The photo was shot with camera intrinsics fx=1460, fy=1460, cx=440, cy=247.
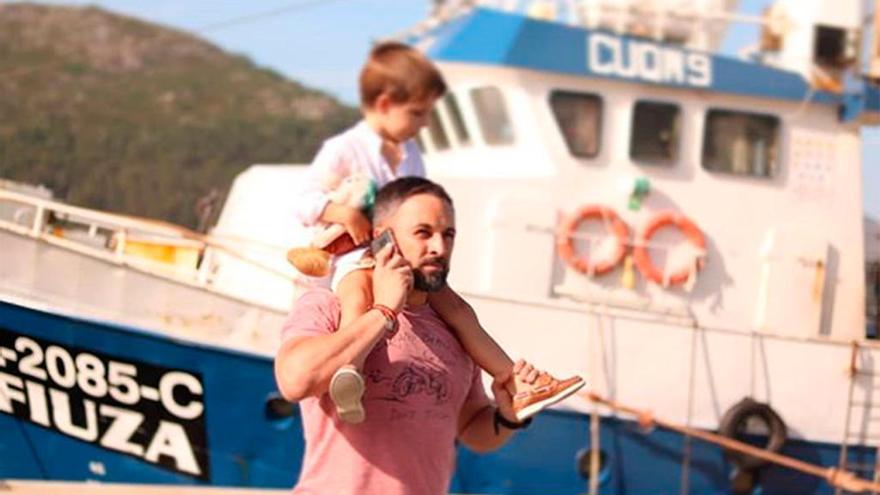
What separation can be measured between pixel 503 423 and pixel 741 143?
19.9 feet

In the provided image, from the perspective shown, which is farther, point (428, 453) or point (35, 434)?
point (35, 434)

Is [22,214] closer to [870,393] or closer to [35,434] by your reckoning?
[35,434]

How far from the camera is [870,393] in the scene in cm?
812

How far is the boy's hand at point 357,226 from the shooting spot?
3383 millimetres

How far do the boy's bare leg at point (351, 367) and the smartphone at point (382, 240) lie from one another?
62 mm

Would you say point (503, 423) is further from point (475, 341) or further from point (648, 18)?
point (648, 18)

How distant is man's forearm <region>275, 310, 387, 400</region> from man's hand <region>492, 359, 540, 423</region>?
35cm

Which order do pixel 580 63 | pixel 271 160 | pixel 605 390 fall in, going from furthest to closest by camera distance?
pixel 271 160
pixel 580 63
pixel 605 390

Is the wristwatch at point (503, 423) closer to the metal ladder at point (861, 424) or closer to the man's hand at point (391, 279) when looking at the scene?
the man's hand at point (391, 279)

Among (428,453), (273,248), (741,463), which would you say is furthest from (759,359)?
(428,453)

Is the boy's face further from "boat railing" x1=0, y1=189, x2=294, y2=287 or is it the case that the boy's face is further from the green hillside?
the green hillside

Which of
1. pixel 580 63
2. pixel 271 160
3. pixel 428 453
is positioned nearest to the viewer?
pixel 428 453

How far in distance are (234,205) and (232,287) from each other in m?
0.77

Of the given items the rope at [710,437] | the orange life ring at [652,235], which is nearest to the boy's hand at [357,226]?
the rope at [710,437]
